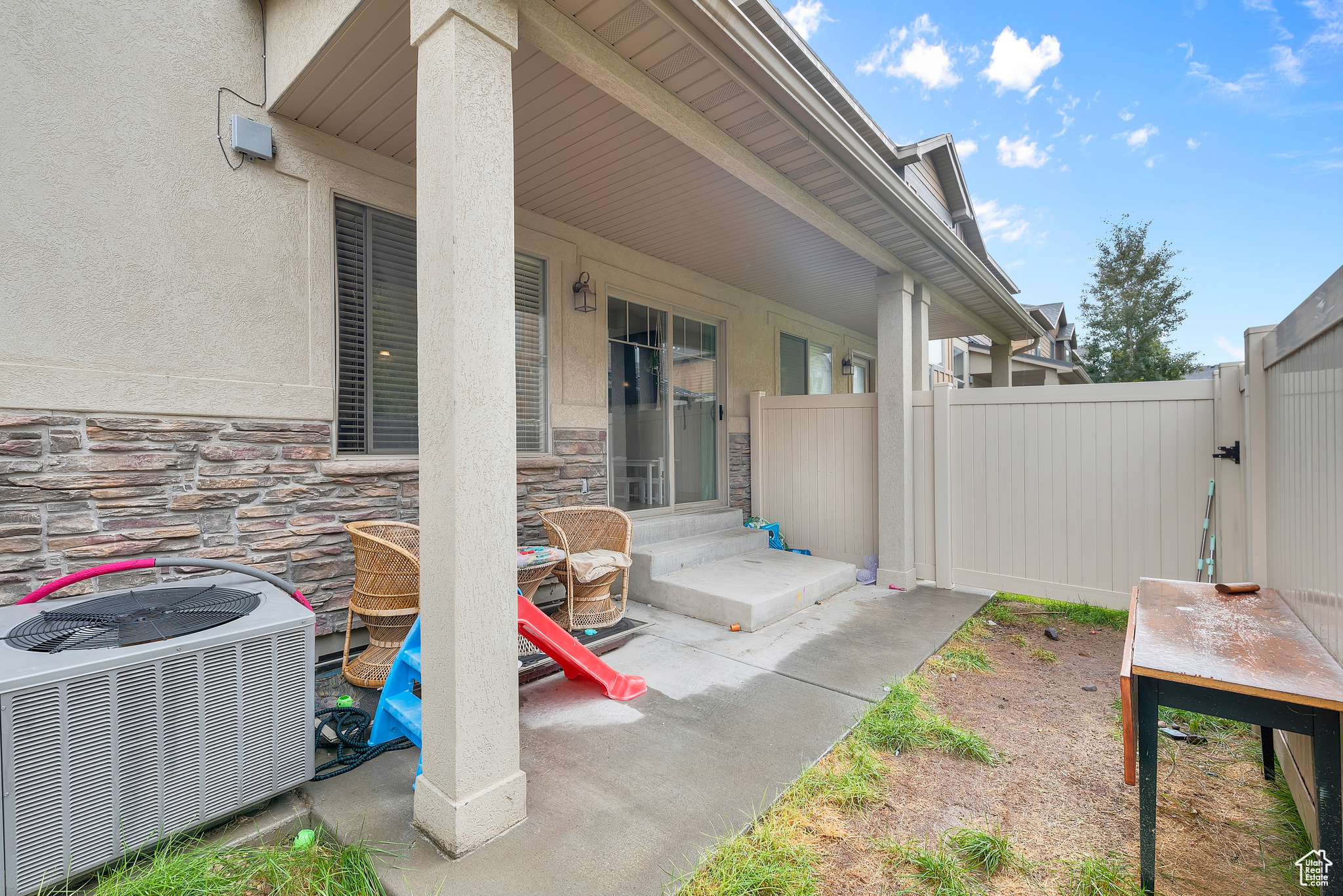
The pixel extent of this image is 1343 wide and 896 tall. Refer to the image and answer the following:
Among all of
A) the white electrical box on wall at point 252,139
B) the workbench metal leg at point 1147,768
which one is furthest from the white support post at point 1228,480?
the white electrical box on wall at point 252,139

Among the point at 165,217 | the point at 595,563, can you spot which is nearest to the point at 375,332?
the point at 165,217

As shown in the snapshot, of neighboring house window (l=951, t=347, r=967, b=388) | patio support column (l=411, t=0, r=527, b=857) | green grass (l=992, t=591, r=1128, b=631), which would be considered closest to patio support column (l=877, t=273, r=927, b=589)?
green grass (l=992, t=591, r=1128, b=631)

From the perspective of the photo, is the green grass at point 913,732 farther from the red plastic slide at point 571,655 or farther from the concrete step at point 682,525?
the concrete step at point 682,525

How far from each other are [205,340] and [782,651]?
351cm

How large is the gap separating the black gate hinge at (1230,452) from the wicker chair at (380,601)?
16.5 ft

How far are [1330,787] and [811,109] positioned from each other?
10.2ft

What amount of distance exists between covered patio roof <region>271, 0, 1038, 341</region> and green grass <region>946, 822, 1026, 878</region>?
312cm

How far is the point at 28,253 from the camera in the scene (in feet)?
7.38

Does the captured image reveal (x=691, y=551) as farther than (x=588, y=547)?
Yes

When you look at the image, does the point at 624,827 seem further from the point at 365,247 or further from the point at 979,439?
the point at 979,439

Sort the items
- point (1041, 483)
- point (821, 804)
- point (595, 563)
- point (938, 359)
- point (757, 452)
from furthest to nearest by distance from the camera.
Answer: point (938, 359) < point (757, 452) < point (1041, 483) < point (595, 563) < point (821, 804)

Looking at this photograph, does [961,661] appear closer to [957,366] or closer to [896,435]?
[896,435]

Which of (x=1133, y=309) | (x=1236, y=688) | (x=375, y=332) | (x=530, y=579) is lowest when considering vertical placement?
(x=530, y=579)

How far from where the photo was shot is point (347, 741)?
2303 millimetres
